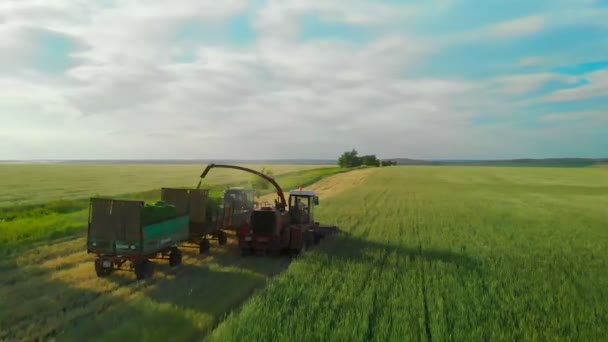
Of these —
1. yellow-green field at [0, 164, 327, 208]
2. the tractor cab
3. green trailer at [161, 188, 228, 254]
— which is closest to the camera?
green trailer at [161, 188, 228, 254]

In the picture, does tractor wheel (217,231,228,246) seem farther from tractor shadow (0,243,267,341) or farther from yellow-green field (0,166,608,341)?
tractor shadow (0,243,267,341)

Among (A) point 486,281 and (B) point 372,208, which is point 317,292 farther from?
(B) point 372,208

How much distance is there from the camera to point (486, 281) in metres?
10.6

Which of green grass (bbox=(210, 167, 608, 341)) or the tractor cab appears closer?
green grass (bbox=(210, 167, 608, 341))

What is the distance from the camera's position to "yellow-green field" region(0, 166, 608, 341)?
7484mm

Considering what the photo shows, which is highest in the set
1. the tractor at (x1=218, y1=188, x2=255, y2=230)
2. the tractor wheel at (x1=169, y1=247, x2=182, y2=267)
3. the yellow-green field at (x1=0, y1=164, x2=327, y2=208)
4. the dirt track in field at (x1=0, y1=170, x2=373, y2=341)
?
the tractor at (x1=218, y1=188, x2=255, y2=230)

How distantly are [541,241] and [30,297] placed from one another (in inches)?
675

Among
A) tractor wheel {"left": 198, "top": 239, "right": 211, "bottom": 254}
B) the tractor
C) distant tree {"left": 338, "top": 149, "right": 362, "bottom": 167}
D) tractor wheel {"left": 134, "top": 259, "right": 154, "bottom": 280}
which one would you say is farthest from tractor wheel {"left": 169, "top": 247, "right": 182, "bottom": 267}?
distant tree {"left": 338, "top": 149, "right": 362, "bottom": 167}

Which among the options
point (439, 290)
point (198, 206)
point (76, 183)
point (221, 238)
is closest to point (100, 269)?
point (198, 206)

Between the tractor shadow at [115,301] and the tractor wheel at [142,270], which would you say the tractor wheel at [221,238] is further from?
the tractor wheel at [142,270]

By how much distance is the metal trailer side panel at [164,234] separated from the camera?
1134 centimetres

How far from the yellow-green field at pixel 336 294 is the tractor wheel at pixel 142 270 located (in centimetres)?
29

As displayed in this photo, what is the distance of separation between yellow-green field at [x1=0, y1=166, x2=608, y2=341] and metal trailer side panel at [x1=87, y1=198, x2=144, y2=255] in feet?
3.09

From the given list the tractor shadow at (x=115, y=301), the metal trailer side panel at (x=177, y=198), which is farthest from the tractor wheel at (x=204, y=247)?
the tractor shadow at (x=115, y=301)
